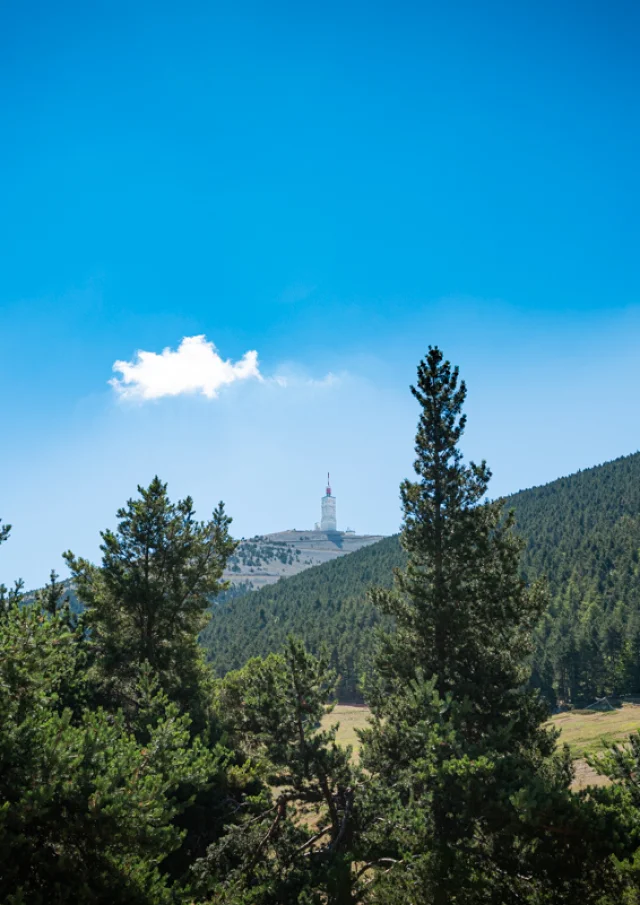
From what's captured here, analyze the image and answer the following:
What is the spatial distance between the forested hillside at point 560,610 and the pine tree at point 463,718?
31.2 metres

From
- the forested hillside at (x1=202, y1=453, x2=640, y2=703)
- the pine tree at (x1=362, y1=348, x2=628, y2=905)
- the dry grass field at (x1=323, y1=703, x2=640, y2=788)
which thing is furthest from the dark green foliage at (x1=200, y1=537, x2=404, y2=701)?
the pine tree at (x1=362, y1=348, x2=628, y2=905)

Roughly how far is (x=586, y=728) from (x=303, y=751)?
57.9 meters

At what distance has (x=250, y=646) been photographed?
130 metres

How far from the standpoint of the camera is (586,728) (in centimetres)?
6031

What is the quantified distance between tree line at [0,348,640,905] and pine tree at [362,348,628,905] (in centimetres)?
6

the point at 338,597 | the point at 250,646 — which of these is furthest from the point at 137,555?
the point at 338,597

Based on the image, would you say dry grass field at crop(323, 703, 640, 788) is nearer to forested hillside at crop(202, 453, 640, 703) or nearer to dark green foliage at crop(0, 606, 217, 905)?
forested hillside at crop(202, 453, 640, 703)

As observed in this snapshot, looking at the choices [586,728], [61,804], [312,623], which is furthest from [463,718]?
[312,623]

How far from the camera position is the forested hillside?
3538 inches

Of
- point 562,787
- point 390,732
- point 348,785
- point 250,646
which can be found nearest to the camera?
point 562,787

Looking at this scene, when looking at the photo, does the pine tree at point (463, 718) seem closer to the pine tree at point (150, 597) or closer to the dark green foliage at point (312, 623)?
the pine tree at point (150, 597)

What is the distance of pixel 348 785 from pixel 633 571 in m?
142

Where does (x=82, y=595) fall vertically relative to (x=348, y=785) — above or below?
A: above

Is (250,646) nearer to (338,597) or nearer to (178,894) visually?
(338,597)
